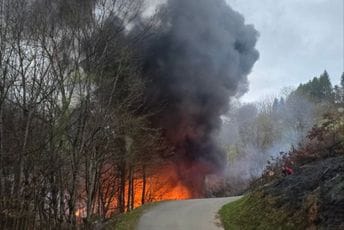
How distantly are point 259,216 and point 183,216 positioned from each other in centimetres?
457

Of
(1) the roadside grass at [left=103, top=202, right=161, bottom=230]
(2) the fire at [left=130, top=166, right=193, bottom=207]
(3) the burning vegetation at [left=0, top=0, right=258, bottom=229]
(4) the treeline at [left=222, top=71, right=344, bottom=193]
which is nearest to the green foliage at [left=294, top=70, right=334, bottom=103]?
(4) the treeline at [left=222, top=71, right=344, bottom=193]

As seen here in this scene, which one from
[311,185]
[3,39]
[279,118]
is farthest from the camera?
[279,118]

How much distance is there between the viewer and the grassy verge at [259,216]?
12.6 m

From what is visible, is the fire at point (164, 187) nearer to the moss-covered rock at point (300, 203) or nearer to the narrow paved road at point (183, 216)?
the narrow paved road at point (183, 216)

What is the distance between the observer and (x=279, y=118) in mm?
59312

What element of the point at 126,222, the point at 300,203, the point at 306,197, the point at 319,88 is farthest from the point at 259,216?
the point at 319,88

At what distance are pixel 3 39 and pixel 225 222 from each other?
31.6 ft

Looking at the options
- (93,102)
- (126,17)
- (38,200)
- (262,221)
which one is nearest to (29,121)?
(38,200)

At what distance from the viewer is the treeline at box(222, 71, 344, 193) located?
48031 mm

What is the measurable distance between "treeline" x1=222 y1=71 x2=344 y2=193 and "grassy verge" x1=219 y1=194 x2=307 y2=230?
24.0 m

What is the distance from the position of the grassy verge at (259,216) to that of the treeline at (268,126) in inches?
946

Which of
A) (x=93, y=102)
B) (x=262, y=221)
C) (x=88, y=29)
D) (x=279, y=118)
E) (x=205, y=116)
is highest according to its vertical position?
(x=279, y=118)

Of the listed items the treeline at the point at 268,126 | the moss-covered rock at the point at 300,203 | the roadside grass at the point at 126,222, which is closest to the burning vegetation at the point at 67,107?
the roadside grass at the point at 126,222

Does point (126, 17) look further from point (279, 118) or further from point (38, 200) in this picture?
point (279, 118)
